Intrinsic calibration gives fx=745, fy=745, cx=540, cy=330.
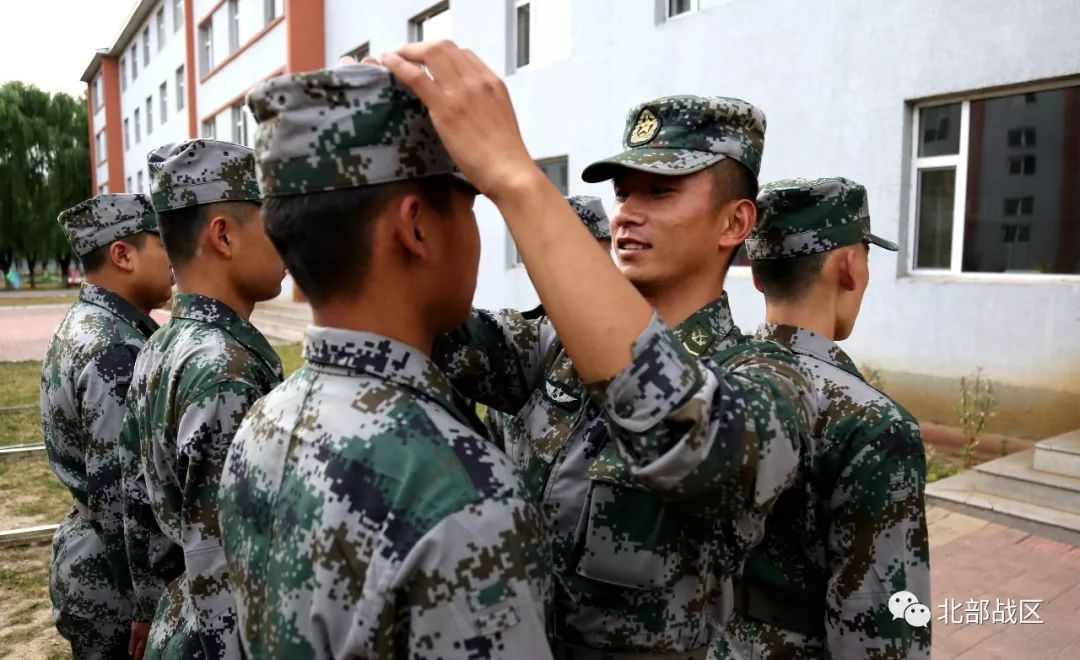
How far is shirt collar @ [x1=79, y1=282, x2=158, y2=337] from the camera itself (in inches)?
118

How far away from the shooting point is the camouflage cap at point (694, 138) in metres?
1.52

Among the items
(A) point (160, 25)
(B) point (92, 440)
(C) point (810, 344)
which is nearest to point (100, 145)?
(A) point (160, 25)

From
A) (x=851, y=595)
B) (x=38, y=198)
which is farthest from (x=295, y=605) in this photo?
(x=38, y=198)

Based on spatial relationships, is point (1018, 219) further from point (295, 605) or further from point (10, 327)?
point (10, 327)

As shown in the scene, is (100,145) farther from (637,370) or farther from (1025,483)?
(637,370)

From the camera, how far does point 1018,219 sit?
647 cm

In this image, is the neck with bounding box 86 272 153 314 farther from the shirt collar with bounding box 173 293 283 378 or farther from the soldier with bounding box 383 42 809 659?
the soldier with bounding box 383 42 809 659

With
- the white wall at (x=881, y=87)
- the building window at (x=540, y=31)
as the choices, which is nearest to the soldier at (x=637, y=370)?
the white wall at (x=881, y=87)

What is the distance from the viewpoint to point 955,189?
674 centimetres

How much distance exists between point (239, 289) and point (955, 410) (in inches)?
250

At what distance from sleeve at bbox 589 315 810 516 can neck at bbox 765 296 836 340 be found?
1030mm

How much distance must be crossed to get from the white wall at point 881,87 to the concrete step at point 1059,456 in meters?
0.83

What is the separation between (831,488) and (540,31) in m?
10.9

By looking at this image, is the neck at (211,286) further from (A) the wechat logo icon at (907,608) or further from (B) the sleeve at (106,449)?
(A) the wechat logo icon at (907,608)
